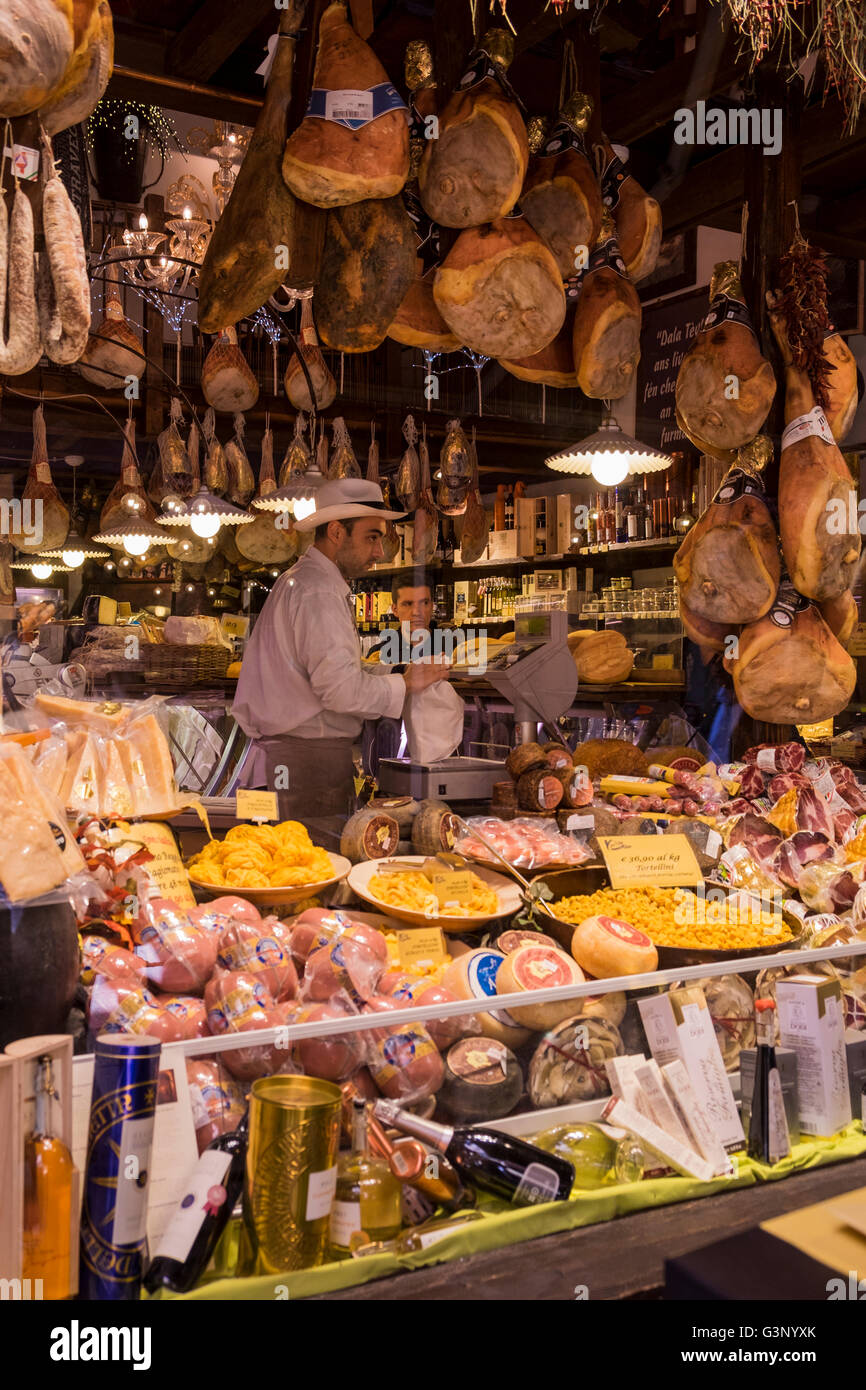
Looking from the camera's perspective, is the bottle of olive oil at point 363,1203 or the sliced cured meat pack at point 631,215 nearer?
the bottle of olive oil at point 363,1203

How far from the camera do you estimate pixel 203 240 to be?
5602mm

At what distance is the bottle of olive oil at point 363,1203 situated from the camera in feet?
4.81

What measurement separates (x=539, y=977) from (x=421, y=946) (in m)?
0.24

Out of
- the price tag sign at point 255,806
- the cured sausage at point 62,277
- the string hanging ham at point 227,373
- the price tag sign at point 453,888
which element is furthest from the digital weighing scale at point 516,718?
the string hanging ham at point 227,373

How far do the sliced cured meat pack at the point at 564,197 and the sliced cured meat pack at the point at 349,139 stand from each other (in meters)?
0.55

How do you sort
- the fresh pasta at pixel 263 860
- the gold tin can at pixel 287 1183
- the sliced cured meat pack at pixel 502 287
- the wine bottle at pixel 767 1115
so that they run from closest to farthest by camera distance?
the gold tin can at pixel 287 1183
the wine bottle at pixel 767 1115
the fresh pasta at pixel 263 860
the sliced cured meat pack at pixel 502 287

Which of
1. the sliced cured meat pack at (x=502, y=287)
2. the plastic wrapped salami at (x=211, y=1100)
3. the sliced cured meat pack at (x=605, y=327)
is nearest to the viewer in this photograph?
the plastic wrapped salami at (x=211, y=1100)

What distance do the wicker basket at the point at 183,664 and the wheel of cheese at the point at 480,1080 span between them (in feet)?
17.6

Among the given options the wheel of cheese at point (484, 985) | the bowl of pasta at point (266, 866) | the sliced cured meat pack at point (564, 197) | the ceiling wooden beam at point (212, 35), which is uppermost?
the ceiling wooden beam at point (212, 35)

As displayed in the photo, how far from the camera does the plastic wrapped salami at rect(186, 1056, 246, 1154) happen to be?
153 centimetres

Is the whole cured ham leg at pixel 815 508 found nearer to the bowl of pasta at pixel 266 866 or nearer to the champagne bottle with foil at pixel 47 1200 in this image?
the bowl of pasta at pixel 266 866

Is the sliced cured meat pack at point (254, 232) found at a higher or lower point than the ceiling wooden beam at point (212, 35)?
lower
